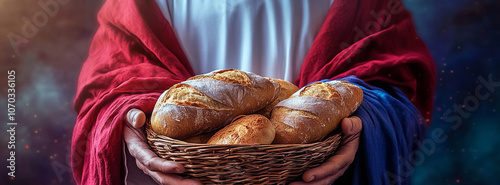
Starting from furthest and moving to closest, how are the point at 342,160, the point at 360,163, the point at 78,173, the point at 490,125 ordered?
the point at 490,125, the point at 78,173, the point at 360,163, the point at 342,160

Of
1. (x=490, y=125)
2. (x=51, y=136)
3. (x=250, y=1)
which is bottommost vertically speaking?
(x=490, y=125)

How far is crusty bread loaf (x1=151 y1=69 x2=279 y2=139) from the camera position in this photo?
911 mm

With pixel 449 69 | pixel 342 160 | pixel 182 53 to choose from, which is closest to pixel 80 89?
pixel 182 53

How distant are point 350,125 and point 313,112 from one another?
109 mm

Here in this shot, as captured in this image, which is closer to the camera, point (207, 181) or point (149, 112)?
point (207, 181)

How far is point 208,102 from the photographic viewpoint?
3.13 ft

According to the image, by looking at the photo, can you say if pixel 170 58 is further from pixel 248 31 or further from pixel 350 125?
pixel 350 125

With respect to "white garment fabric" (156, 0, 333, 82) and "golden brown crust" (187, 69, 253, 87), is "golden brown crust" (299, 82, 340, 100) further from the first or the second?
"white garment fabric" (156, 0, 333, 82)

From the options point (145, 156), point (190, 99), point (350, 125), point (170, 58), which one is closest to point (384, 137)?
point (350, 125)

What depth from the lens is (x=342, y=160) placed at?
0.94m

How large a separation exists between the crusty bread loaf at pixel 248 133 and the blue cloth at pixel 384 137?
Result: 0.31m

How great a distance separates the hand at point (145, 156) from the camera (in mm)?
844

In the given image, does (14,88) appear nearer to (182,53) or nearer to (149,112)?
(182,53)

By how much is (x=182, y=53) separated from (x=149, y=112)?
1.43ft
